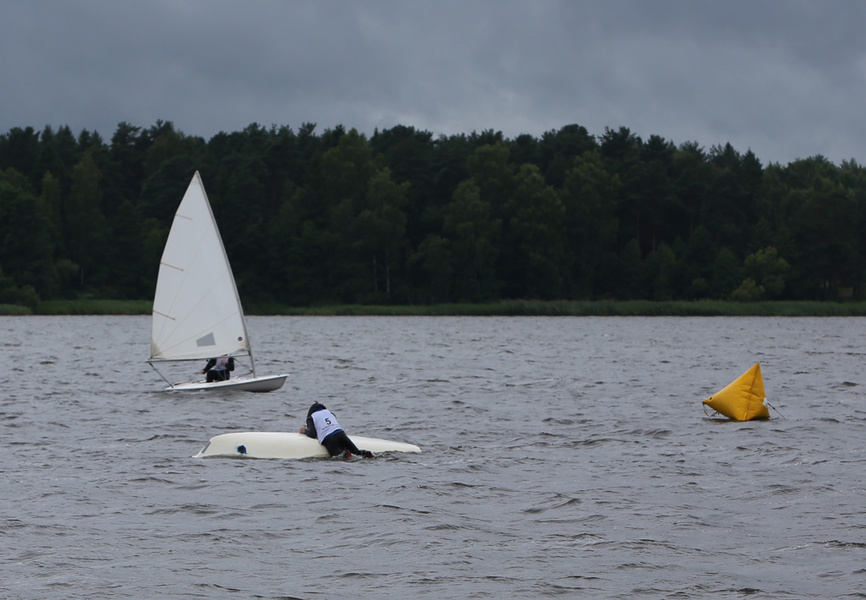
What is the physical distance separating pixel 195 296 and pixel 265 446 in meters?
12.7

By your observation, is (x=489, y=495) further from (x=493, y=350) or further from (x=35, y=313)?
(x=35, y=313)

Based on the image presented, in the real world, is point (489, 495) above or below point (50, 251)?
below

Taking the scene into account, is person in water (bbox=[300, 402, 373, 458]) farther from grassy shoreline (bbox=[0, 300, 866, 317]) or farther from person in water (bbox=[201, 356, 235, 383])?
grassy shoreline (bbox=[0, 300, 866, 317])

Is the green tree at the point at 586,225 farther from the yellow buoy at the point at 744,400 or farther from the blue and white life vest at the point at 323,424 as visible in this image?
the blue and white life vest at the point at 323,424

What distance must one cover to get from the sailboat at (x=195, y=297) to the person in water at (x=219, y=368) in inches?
7.5

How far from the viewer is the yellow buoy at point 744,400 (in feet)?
80.7

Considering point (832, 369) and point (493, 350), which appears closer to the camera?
point (832, 369)

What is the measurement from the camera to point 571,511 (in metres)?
14.8

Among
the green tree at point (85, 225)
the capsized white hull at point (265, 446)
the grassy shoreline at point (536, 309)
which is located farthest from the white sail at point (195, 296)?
the green tree at point (85, 225)

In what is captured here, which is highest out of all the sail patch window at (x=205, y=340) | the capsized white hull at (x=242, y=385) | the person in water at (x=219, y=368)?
the sail patch window at (x=205, y=340)

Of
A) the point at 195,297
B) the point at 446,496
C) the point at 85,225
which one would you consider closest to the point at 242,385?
the point at 195,297

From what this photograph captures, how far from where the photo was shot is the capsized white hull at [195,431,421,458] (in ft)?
61.4

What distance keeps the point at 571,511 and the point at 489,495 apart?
4.96 ft

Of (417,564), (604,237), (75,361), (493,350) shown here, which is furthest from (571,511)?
(604,237)
